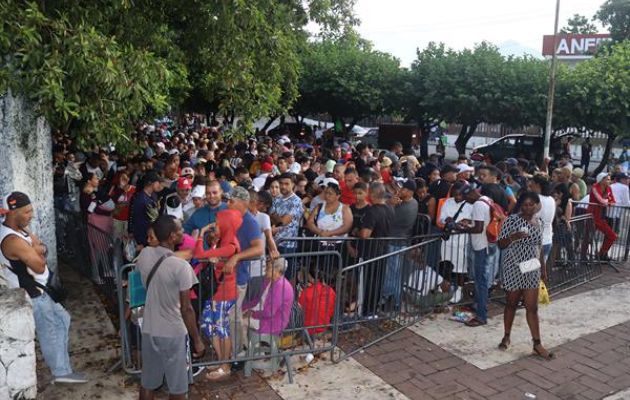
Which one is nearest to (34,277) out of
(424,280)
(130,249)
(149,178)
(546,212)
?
(130,249)

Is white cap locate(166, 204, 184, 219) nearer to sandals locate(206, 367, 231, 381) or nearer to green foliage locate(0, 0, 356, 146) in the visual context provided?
green foliage locate(0, 0, 356, 146)

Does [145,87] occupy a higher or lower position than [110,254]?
higher

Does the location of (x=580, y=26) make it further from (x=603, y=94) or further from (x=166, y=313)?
(x=166, y=313)

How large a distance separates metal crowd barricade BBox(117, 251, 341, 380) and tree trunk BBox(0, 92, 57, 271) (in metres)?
2.18

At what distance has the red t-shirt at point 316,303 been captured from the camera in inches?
231

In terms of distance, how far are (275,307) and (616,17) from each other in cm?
4104

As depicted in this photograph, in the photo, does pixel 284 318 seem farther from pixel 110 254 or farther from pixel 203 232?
pixel 110 254

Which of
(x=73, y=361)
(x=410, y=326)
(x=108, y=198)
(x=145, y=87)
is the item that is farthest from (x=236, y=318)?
(x=108, y=198)

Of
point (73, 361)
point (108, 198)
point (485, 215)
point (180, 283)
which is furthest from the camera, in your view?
point (108, 198)

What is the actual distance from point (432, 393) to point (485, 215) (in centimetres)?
226

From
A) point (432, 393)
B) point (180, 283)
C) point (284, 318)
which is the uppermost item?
point (180, 283)

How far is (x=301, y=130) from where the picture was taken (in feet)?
98.3

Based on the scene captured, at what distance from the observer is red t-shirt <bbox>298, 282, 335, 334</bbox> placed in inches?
231

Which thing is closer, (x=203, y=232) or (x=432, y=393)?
(x=432, y=393)
